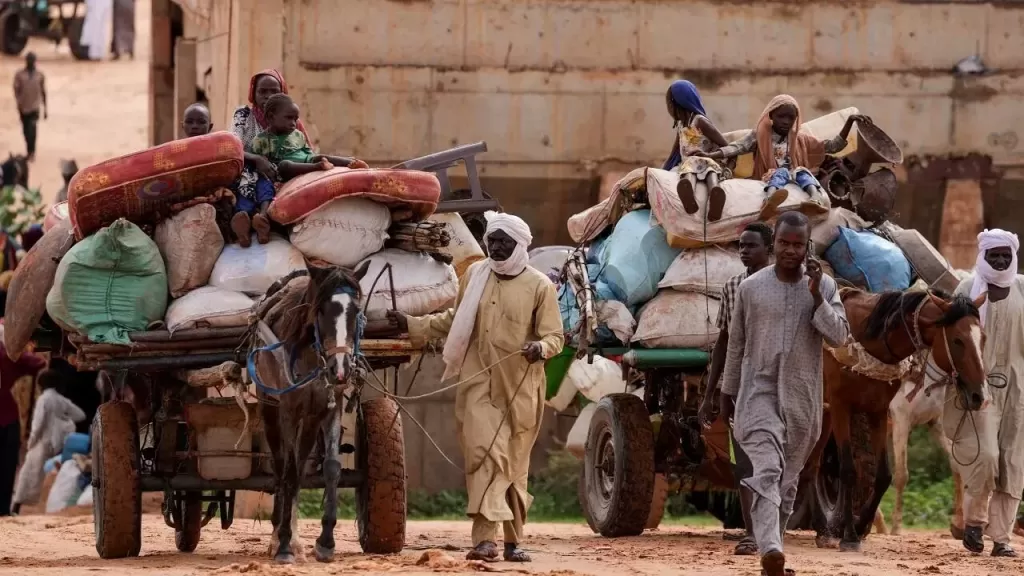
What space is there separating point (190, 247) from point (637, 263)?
334 centimetres

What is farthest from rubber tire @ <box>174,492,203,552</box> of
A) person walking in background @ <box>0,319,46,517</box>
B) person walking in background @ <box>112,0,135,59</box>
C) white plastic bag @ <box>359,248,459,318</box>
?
person walking in background @ <box>112,0,135,59</box>

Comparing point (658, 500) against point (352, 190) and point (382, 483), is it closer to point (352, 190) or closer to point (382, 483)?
point (382, 483)

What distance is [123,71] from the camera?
45.7 meters

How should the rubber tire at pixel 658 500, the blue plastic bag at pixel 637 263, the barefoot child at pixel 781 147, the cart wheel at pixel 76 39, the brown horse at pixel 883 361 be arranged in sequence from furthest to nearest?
1. the cart wheel at pixel 76 39
2. the rubber tire at pixel 658 500
3. the barefoot child at pixel 781 147
4. the blue plastic bag at pixel 637 263
5. the brown horse at pixel 883 361

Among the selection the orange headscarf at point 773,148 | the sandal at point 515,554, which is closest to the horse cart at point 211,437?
the sandal at point 515,554

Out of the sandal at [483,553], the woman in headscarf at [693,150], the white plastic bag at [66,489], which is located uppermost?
the woman in headscarf at [693,150]

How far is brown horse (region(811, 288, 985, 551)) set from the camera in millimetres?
12727

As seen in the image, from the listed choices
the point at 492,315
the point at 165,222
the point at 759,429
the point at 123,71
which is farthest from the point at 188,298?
the point at 123,71

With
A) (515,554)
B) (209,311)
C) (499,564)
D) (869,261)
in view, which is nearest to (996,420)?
(869,261)

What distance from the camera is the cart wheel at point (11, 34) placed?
44.3 meters

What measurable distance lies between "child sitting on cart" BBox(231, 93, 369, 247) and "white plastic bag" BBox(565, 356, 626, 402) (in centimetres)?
513

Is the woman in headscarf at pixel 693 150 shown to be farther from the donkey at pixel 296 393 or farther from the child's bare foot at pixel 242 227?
the donkey at pixel 296 393

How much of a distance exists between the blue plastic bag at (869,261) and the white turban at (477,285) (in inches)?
109

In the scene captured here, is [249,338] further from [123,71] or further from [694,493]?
[123,71]
